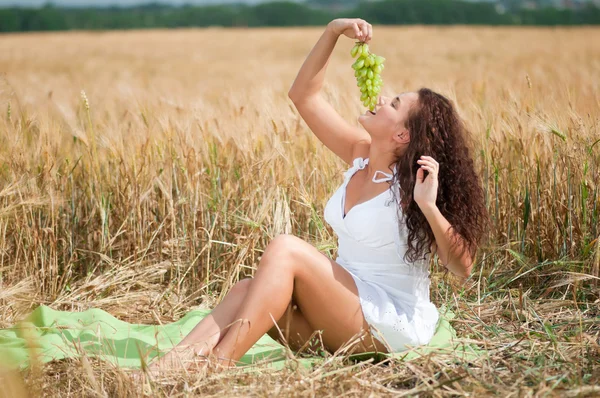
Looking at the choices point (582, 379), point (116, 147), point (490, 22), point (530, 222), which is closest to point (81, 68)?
point (116, 147)

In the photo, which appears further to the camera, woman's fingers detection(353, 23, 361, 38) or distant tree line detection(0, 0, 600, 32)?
distant tree line detection(0, 0, 600, 32)

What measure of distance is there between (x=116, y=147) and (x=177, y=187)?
0.33m

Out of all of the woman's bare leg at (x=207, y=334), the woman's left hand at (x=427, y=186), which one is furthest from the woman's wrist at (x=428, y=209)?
the woman's bare leg at (x=207, y=334)

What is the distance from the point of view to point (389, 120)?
7.69 feet

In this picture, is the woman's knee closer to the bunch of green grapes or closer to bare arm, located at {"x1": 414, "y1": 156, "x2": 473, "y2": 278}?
bare arm, located at {"x1": 414, "y1": 156, "x2": 473, "y2": 278}

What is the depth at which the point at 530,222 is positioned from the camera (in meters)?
2.98

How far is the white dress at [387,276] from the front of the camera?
7.21 ft

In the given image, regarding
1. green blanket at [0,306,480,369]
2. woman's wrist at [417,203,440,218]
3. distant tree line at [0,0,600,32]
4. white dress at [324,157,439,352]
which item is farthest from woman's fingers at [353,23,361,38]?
distant tree line at [0,0,600,32]

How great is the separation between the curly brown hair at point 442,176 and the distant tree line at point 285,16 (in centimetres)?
3177

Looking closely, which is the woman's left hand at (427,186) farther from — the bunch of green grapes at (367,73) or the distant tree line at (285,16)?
the distant tree line at (285,16)

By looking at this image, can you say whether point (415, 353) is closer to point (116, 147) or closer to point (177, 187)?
point (177, 187)

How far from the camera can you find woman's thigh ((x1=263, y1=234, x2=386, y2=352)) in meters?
2.18

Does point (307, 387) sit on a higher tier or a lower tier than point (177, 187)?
lower

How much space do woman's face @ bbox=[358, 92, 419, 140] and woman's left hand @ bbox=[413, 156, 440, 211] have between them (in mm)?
240
